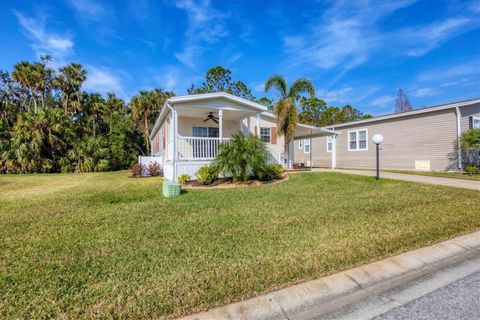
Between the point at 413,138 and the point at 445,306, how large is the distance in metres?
14.8

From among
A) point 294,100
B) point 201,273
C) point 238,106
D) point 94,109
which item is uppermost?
point 94,109

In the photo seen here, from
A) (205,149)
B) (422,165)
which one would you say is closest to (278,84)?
(205,149)

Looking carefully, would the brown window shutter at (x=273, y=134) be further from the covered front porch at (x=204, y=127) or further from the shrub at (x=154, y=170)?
the shrub at (x=154, y=170)

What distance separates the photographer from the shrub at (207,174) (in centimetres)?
895

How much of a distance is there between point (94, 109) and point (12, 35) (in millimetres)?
13296

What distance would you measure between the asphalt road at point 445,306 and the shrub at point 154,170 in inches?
525

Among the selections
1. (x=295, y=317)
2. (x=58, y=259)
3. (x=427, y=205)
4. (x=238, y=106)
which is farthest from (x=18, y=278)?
(x=238, y=106)

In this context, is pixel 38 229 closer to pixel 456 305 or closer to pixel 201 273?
pixel 201 273

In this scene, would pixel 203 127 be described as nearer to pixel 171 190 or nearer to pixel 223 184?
pixel 223 184

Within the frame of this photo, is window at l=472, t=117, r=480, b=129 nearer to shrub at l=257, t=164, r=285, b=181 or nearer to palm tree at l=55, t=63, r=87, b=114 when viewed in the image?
shrub at l=257, t=164, r=285, b=181

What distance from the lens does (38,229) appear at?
4078 millimetres

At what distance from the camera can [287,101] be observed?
13.0m

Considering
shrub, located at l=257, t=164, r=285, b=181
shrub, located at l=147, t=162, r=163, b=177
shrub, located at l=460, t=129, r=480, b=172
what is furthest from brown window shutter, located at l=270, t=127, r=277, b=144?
shrub, located at l=460, t=129, r=480, b=172

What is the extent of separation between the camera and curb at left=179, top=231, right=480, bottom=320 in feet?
6.86
